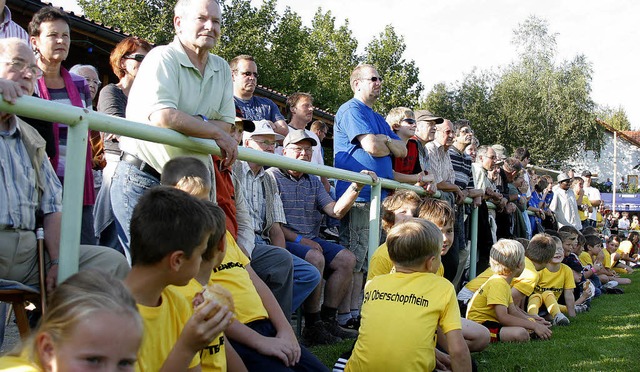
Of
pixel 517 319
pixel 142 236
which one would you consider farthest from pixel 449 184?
pixel 142 236

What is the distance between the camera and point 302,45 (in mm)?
46719

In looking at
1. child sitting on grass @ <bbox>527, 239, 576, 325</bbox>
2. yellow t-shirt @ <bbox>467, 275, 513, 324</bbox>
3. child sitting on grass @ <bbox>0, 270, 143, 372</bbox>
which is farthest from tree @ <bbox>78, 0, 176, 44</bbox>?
child sitting on grass @ <bbox>0, 270, 143, 372</bbox>

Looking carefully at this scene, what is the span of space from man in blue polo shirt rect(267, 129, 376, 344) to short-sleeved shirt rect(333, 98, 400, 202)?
0.37 meters

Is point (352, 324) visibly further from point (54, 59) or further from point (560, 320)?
point (54, 59)

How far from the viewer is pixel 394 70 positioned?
Result: 46656 mm

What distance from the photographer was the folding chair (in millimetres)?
2416

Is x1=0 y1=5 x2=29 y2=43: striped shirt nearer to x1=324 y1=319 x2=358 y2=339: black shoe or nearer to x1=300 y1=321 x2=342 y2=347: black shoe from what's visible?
x1=300 y1=321 x2=342 y2=347: black shoe

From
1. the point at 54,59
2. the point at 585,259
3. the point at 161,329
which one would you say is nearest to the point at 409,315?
the point at 161,329

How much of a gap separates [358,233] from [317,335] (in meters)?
0.98

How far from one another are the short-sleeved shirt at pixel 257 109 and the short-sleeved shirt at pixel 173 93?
239cm

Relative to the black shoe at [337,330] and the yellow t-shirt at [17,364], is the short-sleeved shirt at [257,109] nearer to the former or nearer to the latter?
the black shoe at [337,330]

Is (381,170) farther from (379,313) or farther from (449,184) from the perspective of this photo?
(379,313)

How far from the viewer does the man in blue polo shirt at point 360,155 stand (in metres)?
5.69

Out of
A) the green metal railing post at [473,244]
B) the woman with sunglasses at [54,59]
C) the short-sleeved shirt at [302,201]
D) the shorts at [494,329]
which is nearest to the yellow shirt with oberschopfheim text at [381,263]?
the short-sleeved shirt at [302,201]
